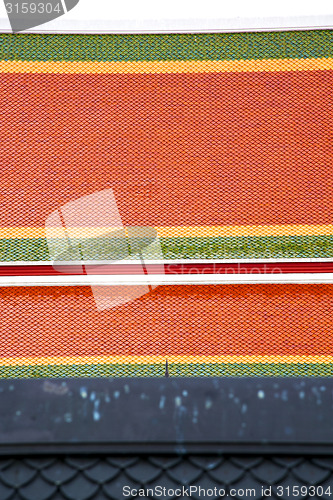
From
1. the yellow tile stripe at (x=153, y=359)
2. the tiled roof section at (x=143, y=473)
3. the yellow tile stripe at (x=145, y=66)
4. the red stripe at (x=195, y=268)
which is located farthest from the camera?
the yellow tile stripe at (x=145, y=66)

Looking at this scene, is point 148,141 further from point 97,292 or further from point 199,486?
point 199,486

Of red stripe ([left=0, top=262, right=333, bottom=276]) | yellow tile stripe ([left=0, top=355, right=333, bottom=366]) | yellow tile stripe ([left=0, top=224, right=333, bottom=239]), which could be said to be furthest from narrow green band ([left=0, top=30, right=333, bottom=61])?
yellow tile stripe ([left=0, top=355, right=333, bottom=366])

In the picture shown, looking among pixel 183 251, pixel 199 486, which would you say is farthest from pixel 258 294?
pixel 199 486

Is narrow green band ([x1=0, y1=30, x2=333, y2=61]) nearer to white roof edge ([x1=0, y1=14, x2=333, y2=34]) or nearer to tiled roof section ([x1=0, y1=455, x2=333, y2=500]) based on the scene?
white roof edge ([x1=0, y1=14, x2=333, y2=34])

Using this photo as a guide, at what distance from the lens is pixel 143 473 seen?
3.27 feet

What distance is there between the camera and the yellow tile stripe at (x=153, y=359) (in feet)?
18.6

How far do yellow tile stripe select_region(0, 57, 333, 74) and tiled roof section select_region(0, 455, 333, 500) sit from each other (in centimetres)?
579

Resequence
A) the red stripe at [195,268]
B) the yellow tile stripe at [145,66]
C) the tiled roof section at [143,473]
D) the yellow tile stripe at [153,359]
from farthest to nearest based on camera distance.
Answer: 1. the yellow tile stripe at [145,66]
2. the red stripe at [195,268]
3. the yellow tile stripe at [153,359]
4. the tiled roof section at [143,473]

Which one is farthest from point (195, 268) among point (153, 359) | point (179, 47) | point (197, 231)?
point (179, 47)

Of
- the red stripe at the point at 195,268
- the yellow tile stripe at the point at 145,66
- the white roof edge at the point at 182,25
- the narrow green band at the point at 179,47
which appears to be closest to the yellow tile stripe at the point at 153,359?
the red stripe at the point at 195,268

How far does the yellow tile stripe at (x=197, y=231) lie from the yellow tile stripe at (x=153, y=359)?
4.32 feet

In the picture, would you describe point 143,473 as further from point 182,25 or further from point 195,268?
point 182,25

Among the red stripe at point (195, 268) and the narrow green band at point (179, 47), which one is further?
the narrow green band at point (179, 47)

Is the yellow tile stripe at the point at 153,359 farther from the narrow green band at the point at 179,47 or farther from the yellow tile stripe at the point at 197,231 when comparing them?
the narrow green band at the point at 179,47
